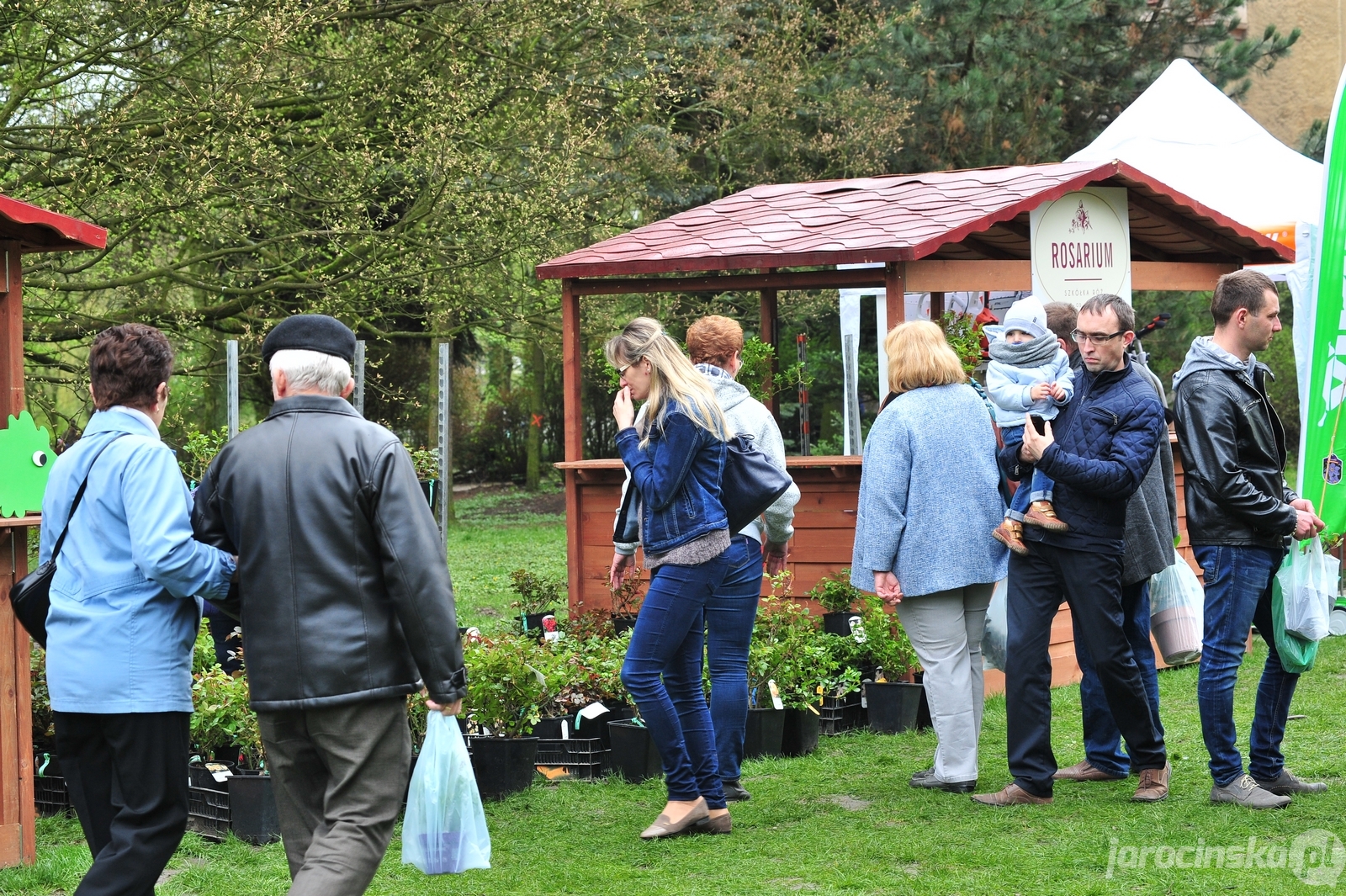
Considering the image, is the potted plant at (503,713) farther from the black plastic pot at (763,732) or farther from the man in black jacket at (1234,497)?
the man in black jacket at (1234,497)

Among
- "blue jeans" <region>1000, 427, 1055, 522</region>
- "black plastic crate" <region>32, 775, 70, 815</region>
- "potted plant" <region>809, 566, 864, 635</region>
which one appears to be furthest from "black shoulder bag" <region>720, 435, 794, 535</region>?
"black plastic crate" <region>32, 775, 70, 815</region>

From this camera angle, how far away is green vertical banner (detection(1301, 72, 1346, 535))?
5.31m

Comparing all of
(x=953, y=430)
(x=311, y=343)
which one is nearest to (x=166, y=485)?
(x=311, y=343)

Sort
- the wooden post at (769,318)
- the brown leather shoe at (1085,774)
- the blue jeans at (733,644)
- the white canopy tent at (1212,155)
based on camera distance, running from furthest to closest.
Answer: the white canopy tent at (1212,155) → the wooden post at (769,318) → the brown leather shoe at (1085,774) → the blue jeans at (733,644)

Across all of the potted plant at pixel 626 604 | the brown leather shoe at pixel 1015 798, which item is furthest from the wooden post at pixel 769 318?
the brown leather shoe at pixel 1015 798

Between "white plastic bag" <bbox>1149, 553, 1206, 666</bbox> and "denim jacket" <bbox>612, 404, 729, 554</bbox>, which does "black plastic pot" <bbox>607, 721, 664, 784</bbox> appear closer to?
"denim jacket" <bbox>612, 404, 729, 554</bbox>

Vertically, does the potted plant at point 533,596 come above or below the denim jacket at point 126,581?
below

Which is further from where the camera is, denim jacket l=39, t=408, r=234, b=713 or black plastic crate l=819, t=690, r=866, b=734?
black plastic crate l=819, t=690, r=866, b=734

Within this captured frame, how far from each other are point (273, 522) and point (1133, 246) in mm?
8089

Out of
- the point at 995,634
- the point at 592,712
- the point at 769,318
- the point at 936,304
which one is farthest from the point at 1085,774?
the point at 936,304

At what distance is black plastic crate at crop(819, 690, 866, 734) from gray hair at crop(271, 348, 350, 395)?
3928 mm

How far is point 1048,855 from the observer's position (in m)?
4.73

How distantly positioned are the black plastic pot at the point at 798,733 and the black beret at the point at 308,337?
11.5ft

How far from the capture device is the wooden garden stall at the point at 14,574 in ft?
16.0
